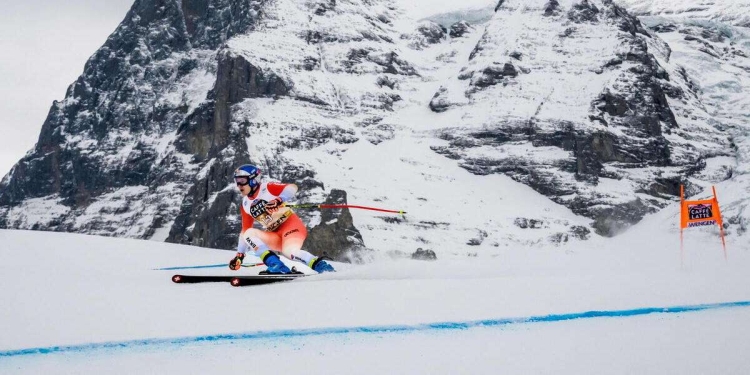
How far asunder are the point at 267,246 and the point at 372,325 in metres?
3.99

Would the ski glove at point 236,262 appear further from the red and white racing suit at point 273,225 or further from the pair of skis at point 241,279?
the pair of skis at point 241,279

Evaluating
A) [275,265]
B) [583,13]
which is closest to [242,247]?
[275,265]

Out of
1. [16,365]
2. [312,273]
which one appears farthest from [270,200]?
[16,365]

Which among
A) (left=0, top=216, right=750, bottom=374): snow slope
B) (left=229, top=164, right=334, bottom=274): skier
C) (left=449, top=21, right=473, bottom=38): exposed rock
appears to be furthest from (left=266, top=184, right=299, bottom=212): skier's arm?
(left=449, top=21, right=473, bottom=38): exposed rock

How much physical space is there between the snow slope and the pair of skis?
15cm

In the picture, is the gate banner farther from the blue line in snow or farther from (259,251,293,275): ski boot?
(259,251,293,275): ski boot

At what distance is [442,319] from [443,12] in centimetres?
15193

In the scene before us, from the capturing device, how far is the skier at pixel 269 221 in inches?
364

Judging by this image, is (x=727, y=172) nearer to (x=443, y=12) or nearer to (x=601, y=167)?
(x=601, y=167)

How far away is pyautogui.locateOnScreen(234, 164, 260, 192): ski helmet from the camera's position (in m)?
9.29

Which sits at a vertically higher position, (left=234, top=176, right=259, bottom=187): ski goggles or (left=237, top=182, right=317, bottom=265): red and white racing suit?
(left=234, top=176, right=259, bottom=187): ski goggles

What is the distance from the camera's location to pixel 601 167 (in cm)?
10450

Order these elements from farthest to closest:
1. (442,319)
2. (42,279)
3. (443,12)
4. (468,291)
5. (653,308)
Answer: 1. (443,12)
2. (42,279)
3. (468,291)
4. (653,308)
5. (442,319)

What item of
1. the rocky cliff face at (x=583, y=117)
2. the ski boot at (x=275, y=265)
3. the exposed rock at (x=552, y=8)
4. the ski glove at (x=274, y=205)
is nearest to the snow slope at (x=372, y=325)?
the ski boot at (x=275, y=265)
